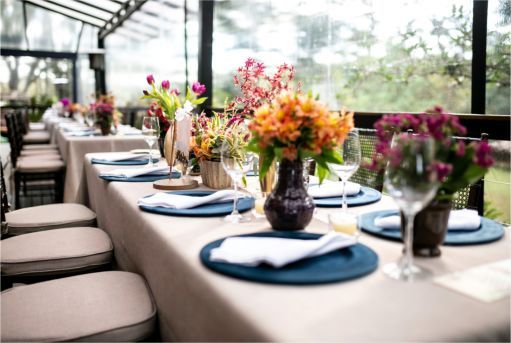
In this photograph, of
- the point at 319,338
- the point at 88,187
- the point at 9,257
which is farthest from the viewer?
the point at 88,187

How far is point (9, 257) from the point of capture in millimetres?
1689

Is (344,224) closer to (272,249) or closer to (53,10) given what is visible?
(272,249)

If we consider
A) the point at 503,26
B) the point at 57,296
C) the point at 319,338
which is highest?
the point at 503,26

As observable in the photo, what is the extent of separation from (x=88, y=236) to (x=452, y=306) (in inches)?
60.2

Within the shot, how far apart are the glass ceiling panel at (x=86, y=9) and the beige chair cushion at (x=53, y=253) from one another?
10.2 m

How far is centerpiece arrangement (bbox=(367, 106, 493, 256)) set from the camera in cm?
89

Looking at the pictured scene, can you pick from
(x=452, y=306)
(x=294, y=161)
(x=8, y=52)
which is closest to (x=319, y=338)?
(x=452, y=306)

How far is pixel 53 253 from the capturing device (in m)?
1.73

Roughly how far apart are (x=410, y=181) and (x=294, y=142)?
0.36 metres

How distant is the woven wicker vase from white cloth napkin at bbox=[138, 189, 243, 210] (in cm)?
25

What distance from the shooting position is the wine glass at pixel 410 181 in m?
0.83

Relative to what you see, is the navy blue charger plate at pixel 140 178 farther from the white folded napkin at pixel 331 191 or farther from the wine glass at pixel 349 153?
the wine glass at pixel 349 153

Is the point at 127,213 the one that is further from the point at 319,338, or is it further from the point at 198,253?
the point at 319,338

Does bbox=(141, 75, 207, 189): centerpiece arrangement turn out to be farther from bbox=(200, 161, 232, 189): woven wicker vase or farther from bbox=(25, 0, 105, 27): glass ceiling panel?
bbox=(25, 0, 105, 27): glass ceiling panel
